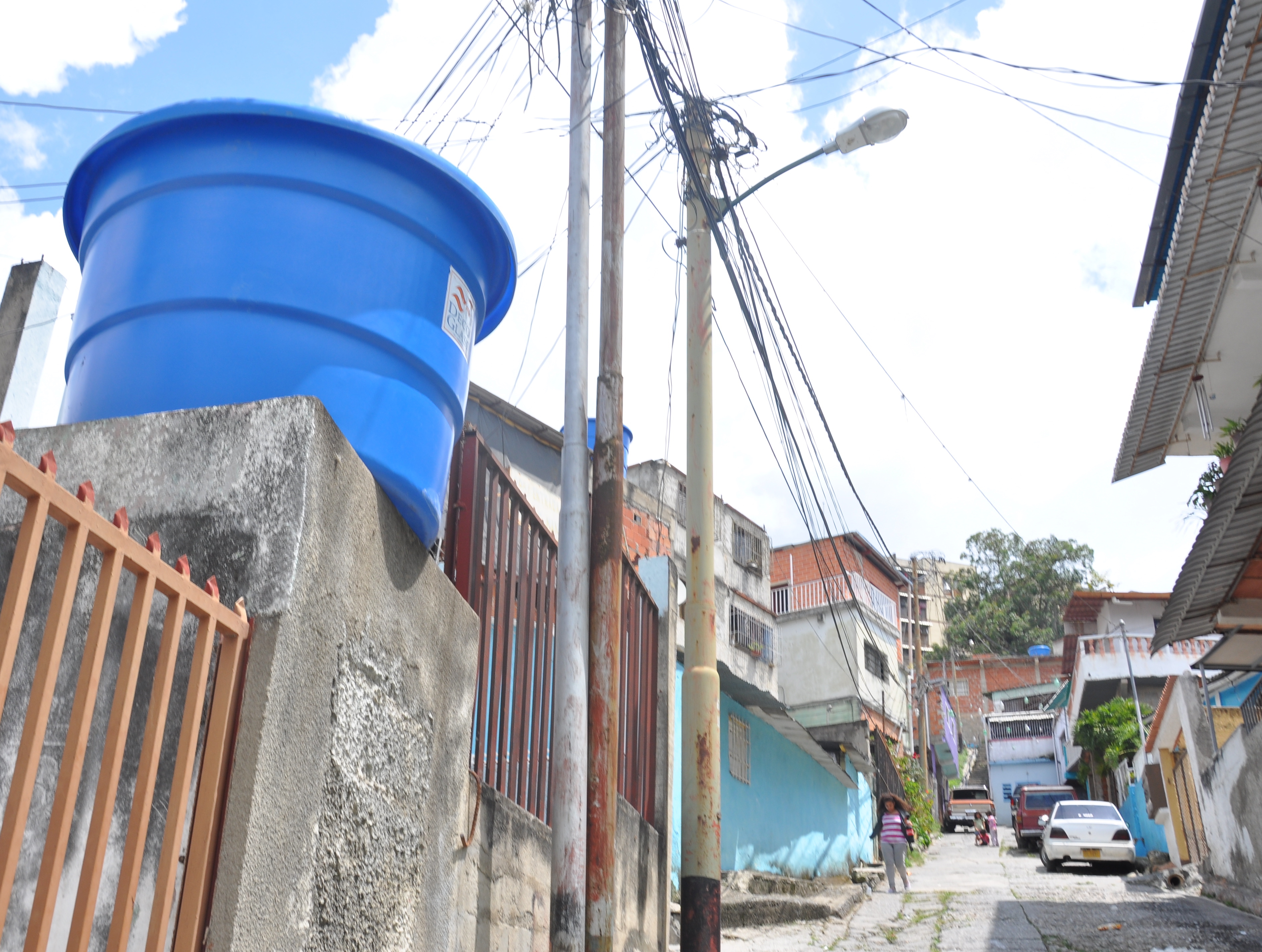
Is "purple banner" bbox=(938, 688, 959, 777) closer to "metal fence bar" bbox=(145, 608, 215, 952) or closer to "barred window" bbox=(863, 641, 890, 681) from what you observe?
"barred window" bbox=(863, 641, 890, 681)

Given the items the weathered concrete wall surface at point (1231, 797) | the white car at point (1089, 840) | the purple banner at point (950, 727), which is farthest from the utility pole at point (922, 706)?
the weathered concrete wall surface at point (1231, 797)

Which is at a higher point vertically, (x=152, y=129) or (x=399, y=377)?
(x=152, y=129)

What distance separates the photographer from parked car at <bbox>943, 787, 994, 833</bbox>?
35875 mm

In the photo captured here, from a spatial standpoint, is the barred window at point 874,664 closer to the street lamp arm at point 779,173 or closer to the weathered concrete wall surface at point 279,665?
the street lamp arm at point 779,173

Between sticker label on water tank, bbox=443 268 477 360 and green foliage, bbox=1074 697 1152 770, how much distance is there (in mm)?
26207

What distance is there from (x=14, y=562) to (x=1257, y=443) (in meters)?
8.39

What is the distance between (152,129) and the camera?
2607 millimetres

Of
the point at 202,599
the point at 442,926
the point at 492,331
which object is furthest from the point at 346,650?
the point at 492,331

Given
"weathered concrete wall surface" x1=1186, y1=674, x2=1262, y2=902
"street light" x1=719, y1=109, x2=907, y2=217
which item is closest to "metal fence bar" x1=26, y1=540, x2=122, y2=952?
"street light" x1=719, y1=109, x2=907, y2=217

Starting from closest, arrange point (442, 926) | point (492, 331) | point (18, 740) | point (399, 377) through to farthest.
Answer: point (18, 740), point (399, 377), point (442, 926), point (492, 331)

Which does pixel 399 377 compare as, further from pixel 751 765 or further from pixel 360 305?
pixel 751 765

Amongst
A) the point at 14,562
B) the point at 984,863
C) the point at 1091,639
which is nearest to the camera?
the point at 14,562

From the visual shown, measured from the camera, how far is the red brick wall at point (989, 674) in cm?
5178

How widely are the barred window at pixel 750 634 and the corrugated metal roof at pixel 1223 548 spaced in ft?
59.6
